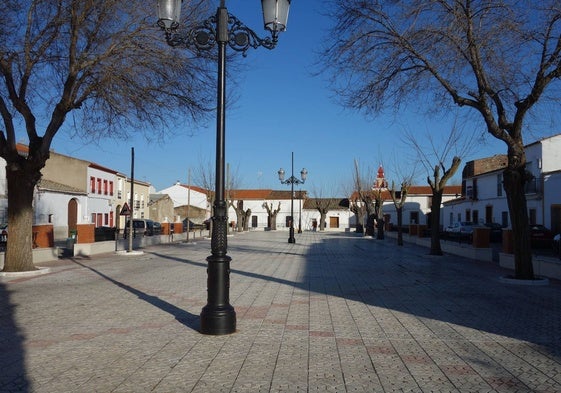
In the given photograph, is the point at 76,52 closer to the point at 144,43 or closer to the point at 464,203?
the point at 144,43

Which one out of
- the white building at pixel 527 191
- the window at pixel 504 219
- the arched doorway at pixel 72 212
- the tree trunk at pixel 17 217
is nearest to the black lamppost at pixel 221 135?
the tree trunk at pixel 17 217

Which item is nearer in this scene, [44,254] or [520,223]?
[520,223]

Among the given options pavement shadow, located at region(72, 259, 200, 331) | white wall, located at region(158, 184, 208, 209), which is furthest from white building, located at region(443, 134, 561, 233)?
white wall, located at region(158, 184, 208, 209)

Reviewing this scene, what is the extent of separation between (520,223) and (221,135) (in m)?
8.59

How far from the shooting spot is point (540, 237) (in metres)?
28.2

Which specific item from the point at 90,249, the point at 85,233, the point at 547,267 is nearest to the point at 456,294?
the point at 547,267

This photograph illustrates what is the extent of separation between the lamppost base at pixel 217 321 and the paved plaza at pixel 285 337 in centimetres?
16

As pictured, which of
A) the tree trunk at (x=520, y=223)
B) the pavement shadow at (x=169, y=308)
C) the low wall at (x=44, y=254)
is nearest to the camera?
the pavement shadow at (x=169, y=308)

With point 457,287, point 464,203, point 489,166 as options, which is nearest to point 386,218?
point 464,203

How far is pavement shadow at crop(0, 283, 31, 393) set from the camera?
189 inches

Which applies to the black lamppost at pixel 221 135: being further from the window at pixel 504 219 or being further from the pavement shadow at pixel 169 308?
the window at pixel 504 219

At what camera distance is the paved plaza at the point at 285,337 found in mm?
4984

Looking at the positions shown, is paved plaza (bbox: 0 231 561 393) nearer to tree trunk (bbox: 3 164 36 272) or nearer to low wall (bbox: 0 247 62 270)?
tree trunk (bbox: 3 164 36 272)

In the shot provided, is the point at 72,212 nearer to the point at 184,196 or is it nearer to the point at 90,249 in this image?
the point at 90,249
